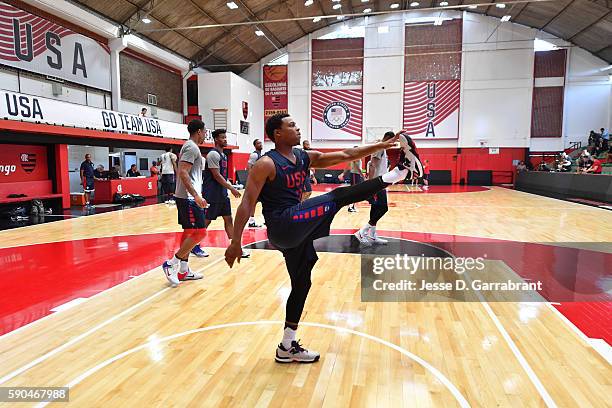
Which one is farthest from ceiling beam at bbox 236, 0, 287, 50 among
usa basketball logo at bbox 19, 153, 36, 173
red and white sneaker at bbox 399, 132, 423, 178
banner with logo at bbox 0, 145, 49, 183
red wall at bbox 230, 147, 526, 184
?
red and white sneaker at bbox 399, 132, 423, 178

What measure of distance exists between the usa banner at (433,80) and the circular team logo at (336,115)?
3.61 m

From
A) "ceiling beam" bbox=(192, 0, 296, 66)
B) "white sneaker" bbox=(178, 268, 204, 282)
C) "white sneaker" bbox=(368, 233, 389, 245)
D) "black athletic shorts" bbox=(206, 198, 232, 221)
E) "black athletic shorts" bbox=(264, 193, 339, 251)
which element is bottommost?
"white sneaker" bbox=(178, 268, 204, 282)

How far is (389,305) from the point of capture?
12.7ft

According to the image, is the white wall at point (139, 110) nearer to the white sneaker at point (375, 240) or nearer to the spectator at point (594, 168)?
the white sneaker at point (375, 240)

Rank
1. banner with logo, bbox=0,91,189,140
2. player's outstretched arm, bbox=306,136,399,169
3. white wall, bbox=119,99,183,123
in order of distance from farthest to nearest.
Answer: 1. white wall, bbox=119,99,183,123
2. banner with logo, bbox=0,91,189,140
3. player's outstretched arm, bbox=306,136,399,169

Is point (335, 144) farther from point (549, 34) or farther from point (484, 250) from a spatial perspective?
point (484, 250)

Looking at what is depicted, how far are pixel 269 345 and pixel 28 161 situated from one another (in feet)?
37.4

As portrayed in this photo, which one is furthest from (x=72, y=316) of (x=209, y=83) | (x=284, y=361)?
(x=209, y=83)

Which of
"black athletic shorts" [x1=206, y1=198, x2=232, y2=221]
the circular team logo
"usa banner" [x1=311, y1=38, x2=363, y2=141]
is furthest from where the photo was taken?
the circular team logo

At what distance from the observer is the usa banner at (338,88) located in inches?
960

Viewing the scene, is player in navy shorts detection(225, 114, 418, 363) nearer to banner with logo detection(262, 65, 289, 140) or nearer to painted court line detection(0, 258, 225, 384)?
painted court line detection(0, 258, 225, 384)

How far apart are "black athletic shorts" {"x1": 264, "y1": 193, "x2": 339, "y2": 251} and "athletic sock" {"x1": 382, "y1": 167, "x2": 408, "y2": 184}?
43cm

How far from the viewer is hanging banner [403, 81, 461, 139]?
2358 centimetres

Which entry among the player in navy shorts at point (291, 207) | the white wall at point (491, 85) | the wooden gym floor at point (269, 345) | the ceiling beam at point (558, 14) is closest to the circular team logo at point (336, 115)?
the white wall at point (491, 85)
